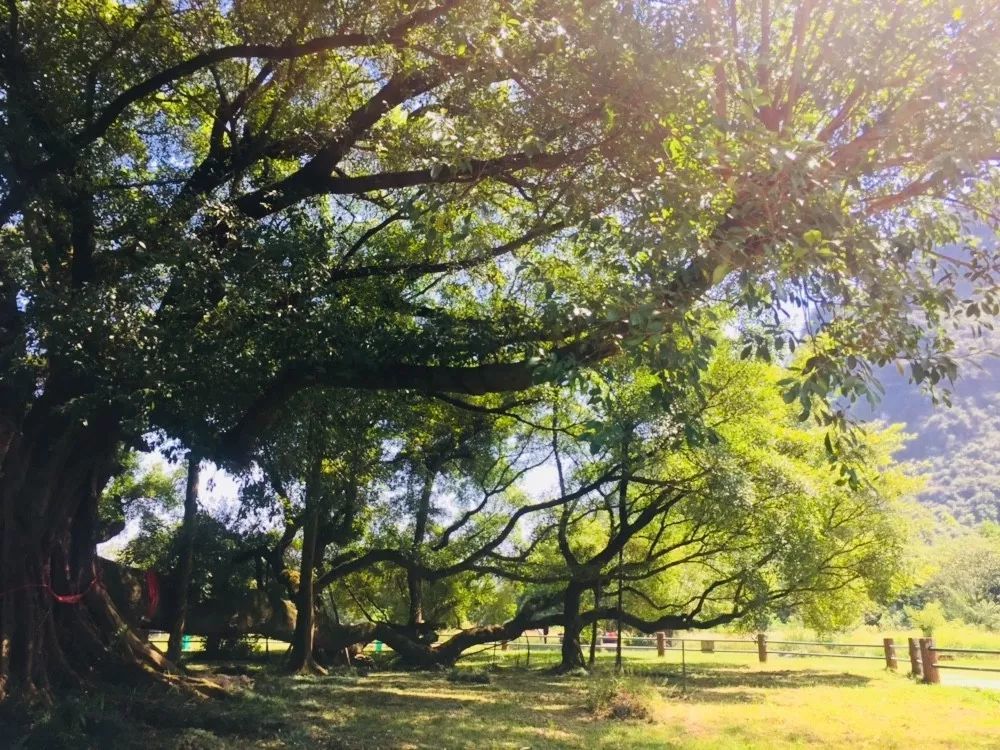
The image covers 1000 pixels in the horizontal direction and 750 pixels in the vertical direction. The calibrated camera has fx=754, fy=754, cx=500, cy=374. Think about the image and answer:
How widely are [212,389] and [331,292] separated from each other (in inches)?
68.8

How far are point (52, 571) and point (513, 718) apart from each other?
19.2 ft

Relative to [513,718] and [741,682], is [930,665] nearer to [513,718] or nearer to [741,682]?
[741,682]

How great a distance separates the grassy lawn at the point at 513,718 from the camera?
6848mm

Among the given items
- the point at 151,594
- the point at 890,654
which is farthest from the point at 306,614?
the point at 890,654

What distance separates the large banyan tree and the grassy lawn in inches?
59.1

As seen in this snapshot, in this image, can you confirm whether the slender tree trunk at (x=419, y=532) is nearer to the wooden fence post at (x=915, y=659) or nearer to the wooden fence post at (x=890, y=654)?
the wooden fence post at (x=915, y=659)

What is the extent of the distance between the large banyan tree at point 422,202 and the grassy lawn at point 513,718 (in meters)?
1.50

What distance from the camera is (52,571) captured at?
8234 millimetres

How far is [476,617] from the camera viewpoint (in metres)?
30.3

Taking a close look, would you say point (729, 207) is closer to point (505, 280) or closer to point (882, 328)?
point (882, 328)

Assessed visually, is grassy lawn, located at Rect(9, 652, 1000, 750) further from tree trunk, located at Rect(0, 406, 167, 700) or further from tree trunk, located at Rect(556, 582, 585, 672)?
tree trunk, located at Rect(556, 582, 585, 672)

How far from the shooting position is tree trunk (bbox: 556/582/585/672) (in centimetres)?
1978

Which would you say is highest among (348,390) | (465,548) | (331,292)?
(331,292)

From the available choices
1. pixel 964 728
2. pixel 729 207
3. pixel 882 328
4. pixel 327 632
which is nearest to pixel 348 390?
pixel 729 207
